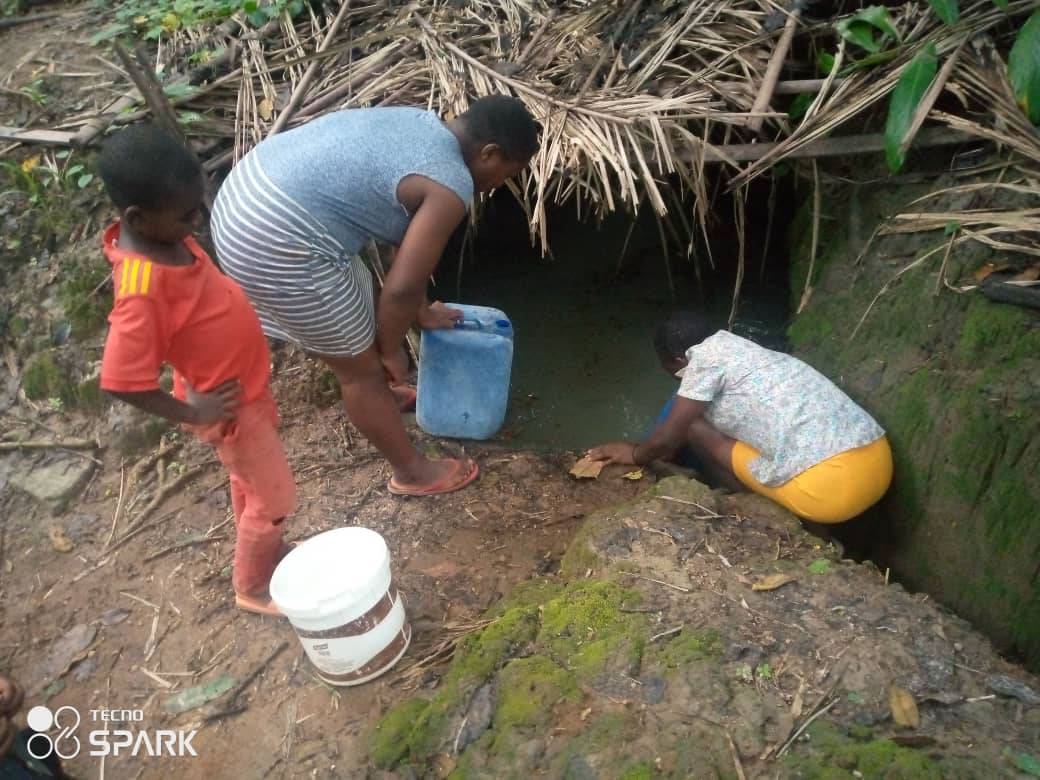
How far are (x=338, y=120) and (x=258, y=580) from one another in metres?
1.50

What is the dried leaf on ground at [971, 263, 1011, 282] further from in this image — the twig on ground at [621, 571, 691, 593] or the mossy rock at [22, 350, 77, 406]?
the mossy rock at [22, 350, 77, 406]

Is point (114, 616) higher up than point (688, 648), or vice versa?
point (688, 648)

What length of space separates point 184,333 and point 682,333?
1941mm

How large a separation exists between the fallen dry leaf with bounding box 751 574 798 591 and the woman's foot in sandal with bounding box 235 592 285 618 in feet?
5.01

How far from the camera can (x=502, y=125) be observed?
7.23 feet

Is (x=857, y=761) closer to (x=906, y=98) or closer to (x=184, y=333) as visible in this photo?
(x=184, y=333)

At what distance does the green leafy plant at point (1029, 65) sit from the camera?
2.29 m

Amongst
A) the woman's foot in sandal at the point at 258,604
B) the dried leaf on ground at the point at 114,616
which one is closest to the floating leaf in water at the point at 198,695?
the woman's foot in sandal at the point at 258,604

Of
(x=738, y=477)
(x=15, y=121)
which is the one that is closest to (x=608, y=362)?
(x=738, y=477)

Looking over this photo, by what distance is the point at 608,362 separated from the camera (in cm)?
432

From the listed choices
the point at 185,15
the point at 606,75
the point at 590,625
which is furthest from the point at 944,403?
the point at 185,15

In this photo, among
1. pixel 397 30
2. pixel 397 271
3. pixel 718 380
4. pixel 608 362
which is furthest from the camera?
pixel 608 362

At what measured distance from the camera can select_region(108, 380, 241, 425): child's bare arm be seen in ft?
6.14

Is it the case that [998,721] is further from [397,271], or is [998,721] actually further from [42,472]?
[42,472]
